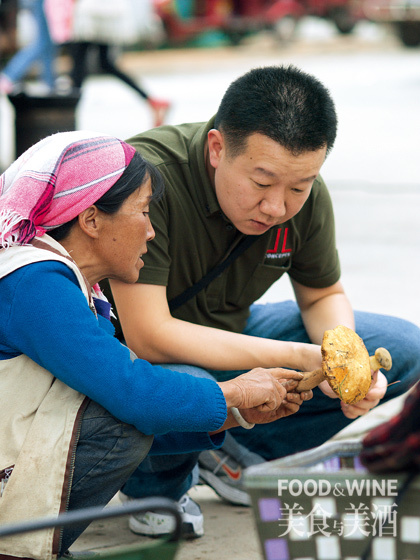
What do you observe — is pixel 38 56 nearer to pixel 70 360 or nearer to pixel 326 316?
pixel 326 316

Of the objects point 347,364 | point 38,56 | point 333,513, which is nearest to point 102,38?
point 38,56

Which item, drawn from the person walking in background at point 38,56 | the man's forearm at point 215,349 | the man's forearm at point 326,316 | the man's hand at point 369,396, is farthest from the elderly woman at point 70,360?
the person walking in background at point 38,56

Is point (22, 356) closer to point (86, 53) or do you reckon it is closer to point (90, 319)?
point (90, 319)

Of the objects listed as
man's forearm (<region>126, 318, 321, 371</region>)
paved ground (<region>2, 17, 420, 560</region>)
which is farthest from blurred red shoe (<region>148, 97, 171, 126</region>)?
man's forearm (<region>126, 318, 321, 371</region>)

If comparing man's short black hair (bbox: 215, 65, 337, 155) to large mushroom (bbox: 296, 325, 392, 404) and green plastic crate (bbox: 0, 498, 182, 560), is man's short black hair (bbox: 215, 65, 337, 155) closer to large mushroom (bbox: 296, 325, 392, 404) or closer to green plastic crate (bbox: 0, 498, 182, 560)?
large mushroom (bbox: 296, 325, 392, 404)

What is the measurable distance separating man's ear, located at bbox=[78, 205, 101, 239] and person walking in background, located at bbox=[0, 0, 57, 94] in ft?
18.2

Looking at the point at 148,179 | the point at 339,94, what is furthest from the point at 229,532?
the point at 339,94

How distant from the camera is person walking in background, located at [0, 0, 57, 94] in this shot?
7176 millimetres

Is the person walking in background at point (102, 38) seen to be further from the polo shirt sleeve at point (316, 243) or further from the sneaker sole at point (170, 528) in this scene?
the sneaker sole at point (170, 528)

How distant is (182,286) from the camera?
8.00 ft

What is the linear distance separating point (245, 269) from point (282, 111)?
58 cm

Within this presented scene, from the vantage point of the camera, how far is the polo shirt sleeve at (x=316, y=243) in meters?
2.53

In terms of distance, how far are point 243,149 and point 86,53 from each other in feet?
16.9

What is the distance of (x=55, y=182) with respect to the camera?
184 cm
